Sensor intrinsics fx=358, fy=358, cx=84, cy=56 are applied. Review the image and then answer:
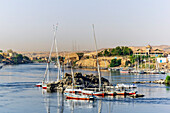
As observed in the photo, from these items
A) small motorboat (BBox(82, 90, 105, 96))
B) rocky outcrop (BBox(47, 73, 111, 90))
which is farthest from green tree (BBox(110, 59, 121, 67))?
small motorboat (BBox(82, 90, 105, 96))

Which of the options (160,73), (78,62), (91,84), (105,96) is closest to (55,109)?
(105,96)

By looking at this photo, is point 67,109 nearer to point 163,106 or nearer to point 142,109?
point 142,109

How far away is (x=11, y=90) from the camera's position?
194 ft

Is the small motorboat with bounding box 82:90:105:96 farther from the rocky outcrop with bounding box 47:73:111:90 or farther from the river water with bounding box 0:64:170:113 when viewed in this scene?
the rocky outcrop with bounding box 47:73:111:90

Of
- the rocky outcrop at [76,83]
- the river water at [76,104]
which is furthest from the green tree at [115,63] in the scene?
the river water at [76,104]

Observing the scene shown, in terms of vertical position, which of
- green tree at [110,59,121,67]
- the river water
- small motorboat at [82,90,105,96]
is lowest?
the river water

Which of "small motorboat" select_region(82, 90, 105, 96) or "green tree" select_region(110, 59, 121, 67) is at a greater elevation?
"green tree" select_region(110, 59, 121, 67)

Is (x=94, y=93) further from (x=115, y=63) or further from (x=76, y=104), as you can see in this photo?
(x=115, y=63)

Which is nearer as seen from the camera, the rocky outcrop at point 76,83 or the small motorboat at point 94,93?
the small motorboat at point 94,93

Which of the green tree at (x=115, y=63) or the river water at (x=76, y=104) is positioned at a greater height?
the green tree at (x=115, y=63)

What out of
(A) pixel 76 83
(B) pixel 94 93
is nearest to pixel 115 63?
(A) pixel 76 83

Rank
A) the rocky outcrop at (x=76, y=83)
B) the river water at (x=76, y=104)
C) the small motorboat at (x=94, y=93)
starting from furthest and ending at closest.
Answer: the rocky outcrop at (x=76, y=83)
the small motorboat at (x=94, y=93)
the river water at (x=76, y=104)

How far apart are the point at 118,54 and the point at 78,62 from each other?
27.7m

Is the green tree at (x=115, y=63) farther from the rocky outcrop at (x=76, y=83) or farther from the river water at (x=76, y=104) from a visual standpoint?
the river water at (x=76, y=104)
